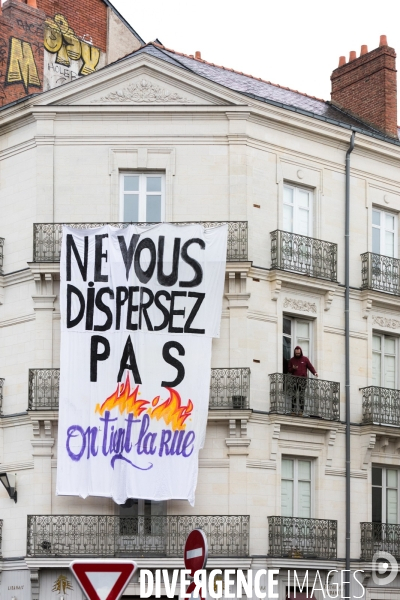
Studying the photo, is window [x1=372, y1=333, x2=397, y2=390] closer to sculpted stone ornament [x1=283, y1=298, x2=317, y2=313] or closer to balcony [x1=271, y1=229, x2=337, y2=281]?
sculpted stone ornament [x1=283, y1=298, x2=317, y2=313]

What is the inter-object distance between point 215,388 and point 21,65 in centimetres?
1157

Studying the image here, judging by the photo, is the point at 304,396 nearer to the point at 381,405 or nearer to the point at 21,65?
the point at 381,405

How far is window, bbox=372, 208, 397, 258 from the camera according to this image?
30.2 meters

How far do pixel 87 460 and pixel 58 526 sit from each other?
1.59 m

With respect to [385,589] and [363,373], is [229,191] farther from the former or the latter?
[385,589]

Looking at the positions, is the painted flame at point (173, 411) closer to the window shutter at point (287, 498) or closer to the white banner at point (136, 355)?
the white banner at point (136, 355)

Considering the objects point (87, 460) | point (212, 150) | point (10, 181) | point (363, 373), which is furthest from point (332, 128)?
point (87, 460)

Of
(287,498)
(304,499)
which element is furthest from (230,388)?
(304,499)

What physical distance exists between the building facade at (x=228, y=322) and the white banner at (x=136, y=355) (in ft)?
1.86

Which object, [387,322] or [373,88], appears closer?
[387,322]

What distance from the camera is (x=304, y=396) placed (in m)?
27.4

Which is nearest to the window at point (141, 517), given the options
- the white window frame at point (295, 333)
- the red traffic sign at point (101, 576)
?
the white window frame at point (295, 333)

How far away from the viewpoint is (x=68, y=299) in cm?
2647

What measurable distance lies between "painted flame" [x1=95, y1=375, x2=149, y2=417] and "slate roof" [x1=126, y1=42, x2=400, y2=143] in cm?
847
